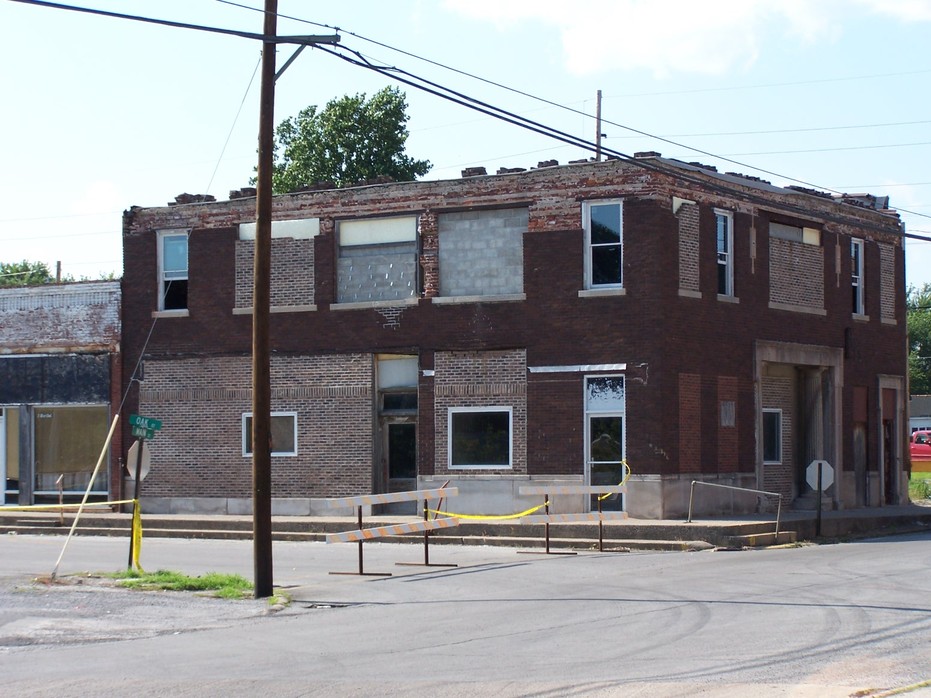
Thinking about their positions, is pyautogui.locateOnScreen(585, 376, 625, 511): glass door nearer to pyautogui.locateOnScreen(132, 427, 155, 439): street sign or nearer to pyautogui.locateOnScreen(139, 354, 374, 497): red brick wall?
pyautogui.locateOnScreen(139, 354, 374, 497): red brick wall

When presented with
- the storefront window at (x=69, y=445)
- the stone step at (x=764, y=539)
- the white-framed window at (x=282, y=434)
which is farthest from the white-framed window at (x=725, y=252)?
the storefront window at (x=69, y=445)

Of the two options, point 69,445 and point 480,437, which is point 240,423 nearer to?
point 69,445

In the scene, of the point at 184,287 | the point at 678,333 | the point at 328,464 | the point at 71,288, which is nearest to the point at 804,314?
the point at 678,333

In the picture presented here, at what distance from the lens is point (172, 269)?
30625 millimetres

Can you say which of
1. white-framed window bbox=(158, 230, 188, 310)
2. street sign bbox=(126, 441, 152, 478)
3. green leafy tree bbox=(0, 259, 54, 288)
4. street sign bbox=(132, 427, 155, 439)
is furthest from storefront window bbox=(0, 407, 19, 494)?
green leafy tree bbox=(0, 259, 54, 288)

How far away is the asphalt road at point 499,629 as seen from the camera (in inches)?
413

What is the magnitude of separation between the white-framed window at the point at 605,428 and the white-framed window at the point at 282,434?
7.01m

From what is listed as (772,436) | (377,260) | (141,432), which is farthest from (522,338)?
(141,432)

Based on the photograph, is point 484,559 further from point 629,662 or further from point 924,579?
point 629,662

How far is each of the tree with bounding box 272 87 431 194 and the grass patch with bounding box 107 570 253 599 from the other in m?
34.6

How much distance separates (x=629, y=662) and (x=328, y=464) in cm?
1813

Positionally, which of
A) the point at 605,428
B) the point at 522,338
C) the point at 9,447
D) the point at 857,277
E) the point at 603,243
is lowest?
the point at 9,447

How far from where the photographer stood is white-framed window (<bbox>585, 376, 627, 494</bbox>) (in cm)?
2652

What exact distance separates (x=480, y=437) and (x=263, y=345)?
1124cm
